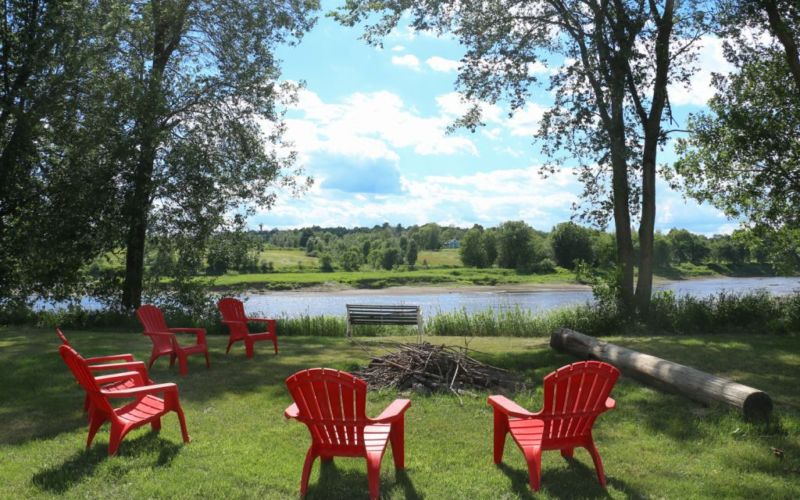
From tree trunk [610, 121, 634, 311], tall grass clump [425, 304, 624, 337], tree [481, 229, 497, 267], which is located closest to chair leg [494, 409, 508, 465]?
tall grass clump [425, 304, 624, 337]

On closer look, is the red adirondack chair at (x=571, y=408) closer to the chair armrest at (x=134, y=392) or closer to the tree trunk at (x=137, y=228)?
the chair armrest at (x=134, y=392)

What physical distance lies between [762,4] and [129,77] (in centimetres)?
1282

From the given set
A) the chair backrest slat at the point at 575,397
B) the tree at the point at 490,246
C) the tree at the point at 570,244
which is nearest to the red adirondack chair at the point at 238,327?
the chair backrest slat at the point at 575,397

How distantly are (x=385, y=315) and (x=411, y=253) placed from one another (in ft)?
223

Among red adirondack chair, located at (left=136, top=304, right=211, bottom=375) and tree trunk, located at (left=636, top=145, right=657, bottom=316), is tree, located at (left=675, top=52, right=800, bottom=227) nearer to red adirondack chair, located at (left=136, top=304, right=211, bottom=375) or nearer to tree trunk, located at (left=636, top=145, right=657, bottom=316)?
tree trunk, located at (left=636, top=145, right=657, bottom=316)

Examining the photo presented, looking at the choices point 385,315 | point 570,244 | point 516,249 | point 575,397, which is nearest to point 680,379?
point 575,397

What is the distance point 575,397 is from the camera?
400cm

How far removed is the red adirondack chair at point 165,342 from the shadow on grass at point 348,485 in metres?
3.83

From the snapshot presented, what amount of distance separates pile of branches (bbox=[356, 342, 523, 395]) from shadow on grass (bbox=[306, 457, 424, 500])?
238 cm

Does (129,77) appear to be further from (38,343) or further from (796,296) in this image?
(796,296)

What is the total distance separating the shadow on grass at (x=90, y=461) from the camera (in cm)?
387

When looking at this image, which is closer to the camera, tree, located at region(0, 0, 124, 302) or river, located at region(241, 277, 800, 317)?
tree, located at region(0, 0, 124, 302)

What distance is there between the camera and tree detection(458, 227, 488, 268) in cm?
6975

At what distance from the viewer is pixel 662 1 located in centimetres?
1252
